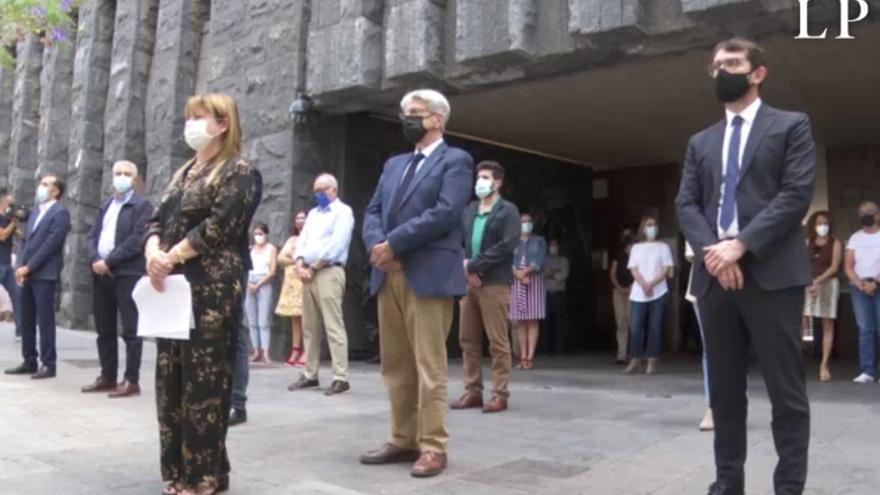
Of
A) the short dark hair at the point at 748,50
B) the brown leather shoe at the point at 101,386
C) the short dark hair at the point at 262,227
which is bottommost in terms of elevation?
the brown leather shoe at the point at 101,386

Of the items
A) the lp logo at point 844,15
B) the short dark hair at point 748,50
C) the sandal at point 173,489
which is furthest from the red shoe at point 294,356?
the short dark hair at point 748,50

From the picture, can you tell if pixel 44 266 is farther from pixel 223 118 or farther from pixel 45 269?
pixel 223 118

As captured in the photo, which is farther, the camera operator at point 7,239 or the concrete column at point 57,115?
the concrete column at point 57,115

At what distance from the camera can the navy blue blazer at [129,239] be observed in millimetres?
6418

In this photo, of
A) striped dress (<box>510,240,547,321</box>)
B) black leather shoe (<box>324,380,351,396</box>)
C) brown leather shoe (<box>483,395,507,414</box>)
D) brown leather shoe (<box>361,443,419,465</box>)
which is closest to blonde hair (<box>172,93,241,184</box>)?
brown leather shoe (<box>361,443,419,465</box>)

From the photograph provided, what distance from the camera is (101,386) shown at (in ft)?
22.3

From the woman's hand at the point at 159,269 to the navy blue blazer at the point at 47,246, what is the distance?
437cm

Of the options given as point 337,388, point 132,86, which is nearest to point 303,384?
point 337,388

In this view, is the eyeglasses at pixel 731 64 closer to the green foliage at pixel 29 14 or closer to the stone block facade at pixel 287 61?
the stone block facade at pixel 287 61

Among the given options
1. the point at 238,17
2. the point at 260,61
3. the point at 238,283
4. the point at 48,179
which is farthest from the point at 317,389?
the point at 238,17

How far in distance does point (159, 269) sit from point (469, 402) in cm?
321

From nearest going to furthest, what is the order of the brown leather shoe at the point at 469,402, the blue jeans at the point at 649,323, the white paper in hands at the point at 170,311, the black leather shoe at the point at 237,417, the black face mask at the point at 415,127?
the white paper in hands at the point at 170,311 < the black face mask at the point at 415,127 < the black leather shoe at the point at 237,417 < the brown leather shoe at the point at 469,402 < the blue jeans at the point at 649,323

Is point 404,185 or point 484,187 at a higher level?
point 484,187

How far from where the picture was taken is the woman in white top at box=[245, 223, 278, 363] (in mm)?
9664
